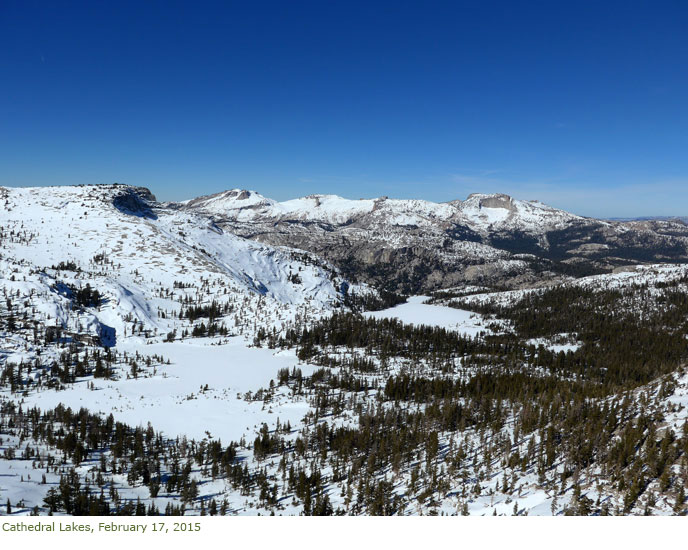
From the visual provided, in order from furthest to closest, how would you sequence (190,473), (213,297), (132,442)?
(213,297)
(132,442)
(190,473)

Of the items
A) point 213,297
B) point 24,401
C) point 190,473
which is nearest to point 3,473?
point 190,473

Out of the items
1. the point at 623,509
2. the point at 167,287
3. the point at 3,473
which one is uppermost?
the point at 167,287

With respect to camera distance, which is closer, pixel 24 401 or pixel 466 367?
pixel 24 401

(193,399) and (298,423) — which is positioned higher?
(193,399)

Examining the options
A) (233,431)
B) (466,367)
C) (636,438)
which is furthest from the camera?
(466,367)

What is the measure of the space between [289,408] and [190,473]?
25395mm

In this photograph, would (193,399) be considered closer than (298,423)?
No

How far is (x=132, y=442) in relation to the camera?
165ft

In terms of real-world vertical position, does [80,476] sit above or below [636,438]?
below

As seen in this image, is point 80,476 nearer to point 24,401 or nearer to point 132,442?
point 132,442

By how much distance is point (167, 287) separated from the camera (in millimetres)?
183375

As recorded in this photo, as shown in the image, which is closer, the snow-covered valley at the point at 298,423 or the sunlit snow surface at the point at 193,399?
the snow-covered valley at the point at 298,423

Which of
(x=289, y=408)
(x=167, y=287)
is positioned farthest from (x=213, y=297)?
(x=289, y=408)

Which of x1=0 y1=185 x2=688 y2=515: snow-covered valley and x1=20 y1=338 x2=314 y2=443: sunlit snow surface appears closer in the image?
x1=0 y1=185 x2=688 y2=515: snow-covered valley
